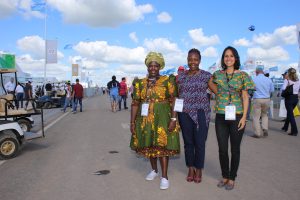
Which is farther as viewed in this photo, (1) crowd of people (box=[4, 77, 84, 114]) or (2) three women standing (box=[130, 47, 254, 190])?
(1) crowd of people (box=[4, 77, 84, 114])

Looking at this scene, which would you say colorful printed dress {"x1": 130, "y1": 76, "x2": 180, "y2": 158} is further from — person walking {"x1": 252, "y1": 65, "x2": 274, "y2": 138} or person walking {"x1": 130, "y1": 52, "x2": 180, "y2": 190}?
person walking {"x1": 252, "y1": 65, "x2": 274, "y2": 138}

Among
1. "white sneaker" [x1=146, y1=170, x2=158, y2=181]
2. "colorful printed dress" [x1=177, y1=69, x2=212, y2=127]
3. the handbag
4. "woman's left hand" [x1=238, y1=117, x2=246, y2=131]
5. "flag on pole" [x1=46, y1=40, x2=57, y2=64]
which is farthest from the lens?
"flag on pole" [x1=46, y1=40, x2=57, y2=64]

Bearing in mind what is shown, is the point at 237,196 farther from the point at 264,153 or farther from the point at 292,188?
the point at 264,153

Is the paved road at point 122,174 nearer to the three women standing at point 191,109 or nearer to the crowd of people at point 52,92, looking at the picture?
the three women standing at point 191,109

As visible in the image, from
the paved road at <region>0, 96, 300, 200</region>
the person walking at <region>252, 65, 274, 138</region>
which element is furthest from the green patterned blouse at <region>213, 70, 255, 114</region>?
the person walking at <region>252, 65, 274, 138</region>

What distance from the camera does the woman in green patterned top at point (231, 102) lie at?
4.70m

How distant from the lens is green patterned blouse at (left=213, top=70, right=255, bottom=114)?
4.70m

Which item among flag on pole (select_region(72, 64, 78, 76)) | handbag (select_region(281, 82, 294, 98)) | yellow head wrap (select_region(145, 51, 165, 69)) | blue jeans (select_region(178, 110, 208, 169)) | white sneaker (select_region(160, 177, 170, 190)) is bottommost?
white sneaker (select_region(160, 177, 170, 190))

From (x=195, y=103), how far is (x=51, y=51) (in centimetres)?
2541

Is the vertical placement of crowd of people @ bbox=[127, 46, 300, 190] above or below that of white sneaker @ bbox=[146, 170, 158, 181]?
above

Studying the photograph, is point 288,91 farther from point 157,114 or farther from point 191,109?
point 157,114

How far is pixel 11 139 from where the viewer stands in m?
7.25

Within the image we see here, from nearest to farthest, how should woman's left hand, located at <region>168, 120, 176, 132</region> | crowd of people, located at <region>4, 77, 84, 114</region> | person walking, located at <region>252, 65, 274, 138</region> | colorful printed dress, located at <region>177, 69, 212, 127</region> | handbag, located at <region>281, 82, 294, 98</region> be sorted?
woman's left hand, located at <region>168, 120, 176, 132</region>
colorful printed dress, located at <region>177, 69, 212, 127</region>
person walking, located at <region>252, 65, 274, 138</region>
handbag, located at <region>281, 82, 294, 98</region>
crowd of people, located at <region>4, 77, 84, 114</region>

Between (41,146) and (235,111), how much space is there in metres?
5.47
